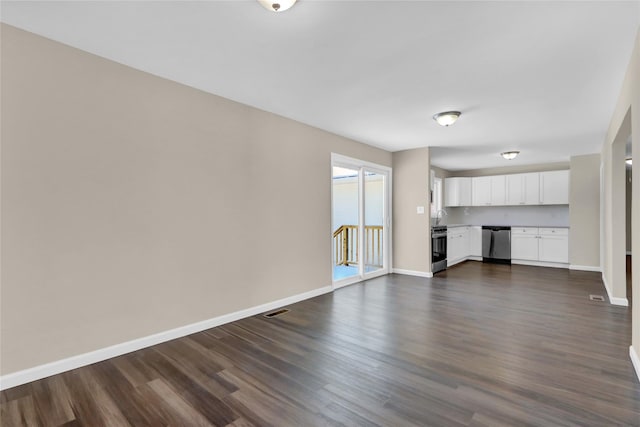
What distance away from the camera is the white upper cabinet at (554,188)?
270 inches

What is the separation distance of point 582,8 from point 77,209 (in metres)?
3.78

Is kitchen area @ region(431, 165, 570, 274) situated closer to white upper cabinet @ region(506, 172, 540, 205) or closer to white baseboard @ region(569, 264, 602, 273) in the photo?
white upper cabinet @ region(506, 172, 540, 205)

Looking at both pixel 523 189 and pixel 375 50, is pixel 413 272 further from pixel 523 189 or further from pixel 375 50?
pixel 375 50

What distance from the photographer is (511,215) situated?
26.0ft

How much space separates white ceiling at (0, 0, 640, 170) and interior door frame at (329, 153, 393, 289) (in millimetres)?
1280

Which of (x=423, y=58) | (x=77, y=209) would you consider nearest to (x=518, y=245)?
(x=423, y=58)

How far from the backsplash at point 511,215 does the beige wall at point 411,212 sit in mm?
2824

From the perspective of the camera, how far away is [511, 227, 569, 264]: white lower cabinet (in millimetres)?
6684

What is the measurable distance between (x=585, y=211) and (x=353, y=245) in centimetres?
483

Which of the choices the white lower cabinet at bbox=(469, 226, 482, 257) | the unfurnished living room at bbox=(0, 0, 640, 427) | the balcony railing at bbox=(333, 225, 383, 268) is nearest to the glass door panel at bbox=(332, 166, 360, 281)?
the balcony railing at bbox=(333, 225, 383, 268)

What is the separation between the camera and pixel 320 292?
456 cm

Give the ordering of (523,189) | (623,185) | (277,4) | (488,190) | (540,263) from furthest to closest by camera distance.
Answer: (488,190) → (523,189) → (540,263) → (623,185) → (277,4)

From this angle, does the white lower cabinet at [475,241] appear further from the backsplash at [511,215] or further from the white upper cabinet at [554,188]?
the white upper cabinet at [554,188]

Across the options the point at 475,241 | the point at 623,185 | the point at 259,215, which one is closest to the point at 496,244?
the point at 475,241
